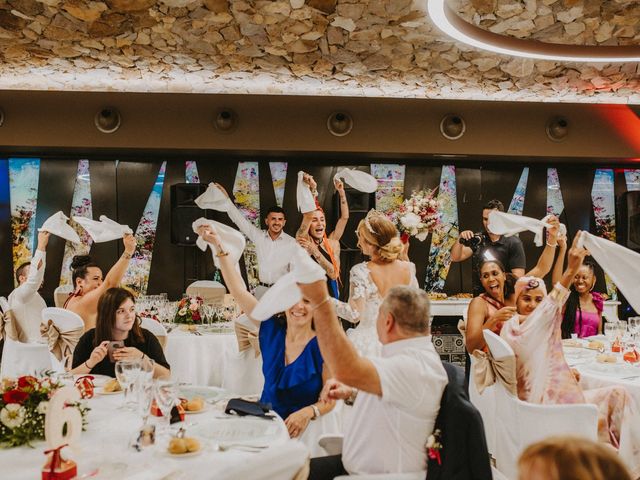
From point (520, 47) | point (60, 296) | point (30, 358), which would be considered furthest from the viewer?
point (60, 296)

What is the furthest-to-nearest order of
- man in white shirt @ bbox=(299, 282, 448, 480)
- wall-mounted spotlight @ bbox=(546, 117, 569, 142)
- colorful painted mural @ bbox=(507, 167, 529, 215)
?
colorful painted mural @ bbox=(507, 167, 529, 215) → wall-mounted spotlight @ bbox=(546, 117, 569, 142) → man in white shirt @ bbox=(299, 282, 448, 480)

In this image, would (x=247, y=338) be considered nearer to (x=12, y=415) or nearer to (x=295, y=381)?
(x=295, y=381)

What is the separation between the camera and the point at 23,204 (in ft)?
23.9

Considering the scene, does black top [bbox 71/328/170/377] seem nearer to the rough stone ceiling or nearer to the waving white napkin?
the waving white napkin

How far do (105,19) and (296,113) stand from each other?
9.68ft

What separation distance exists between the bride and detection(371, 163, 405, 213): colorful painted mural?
10.7ft

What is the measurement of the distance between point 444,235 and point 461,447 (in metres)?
5.89

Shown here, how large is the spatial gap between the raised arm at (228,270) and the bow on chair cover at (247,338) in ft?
1.79

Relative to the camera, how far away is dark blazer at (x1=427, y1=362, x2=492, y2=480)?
6.14ft

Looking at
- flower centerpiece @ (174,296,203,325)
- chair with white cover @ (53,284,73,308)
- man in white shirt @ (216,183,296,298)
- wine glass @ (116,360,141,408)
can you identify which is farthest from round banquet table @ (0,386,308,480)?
chair with white cover @ (53,284,73,308)

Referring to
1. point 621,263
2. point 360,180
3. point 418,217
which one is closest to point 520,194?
point 418,217

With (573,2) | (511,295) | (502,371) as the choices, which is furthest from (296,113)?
(502,371)

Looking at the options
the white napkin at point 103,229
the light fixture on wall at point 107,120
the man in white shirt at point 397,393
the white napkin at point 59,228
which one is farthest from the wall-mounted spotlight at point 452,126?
the man in white shirt at point 397,393

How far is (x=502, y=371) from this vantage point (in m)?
2.95
